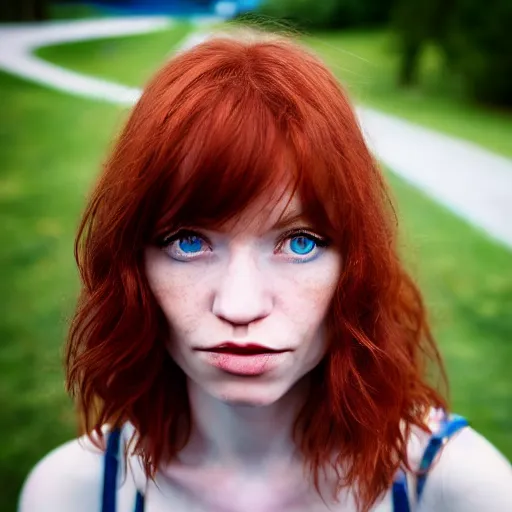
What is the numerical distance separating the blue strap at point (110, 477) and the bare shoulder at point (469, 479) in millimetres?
392

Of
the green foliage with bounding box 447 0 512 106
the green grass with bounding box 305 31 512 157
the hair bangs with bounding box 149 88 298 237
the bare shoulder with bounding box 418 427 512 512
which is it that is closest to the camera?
the hair bangs with bounding box 149 88 298 237

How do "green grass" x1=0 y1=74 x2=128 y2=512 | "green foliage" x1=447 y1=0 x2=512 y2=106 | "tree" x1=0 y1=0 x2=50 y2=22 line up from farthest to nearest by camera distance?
"green foliage" x1=447 y1=0 x2=512 y2=106 < "tree" x1=0 y1=0 x2=50 y2=22 < "green grass" x1=0 y1=74 x2=128 y2=512

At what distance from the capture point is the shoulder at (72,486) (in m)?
0.89

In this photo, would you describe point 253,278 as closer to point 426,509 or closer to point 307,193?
point 307,193

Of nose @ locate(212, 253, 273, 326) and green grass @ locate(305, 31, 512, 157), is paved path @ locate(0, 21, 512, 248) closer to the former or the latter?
green grass @ locate(305, 31, 512, 157)

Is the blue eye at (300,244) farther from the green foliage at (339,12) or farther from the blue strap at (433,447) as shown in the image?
the green foliage at (339,12)

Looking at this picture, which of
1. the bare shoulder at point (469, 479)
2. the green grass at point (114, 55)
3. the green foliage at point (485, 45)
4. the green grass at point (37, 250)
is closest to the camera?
the bare shoulder at point (469, 479)

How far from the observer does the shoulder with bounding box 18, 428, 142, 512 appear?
892 millimetres

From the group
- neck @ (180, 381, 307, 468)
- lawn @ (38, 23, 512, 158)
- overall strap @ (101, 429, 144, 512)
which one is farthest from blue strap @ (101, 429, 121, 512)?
lawn @ (38, 23, 512, 158)

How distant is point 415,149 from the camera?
12.4ft

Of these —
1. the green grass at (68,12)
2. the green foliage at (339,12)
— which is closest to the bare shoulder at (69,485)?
the green grass at (68,12)

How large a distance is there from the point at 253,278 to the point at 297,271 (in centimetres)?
5

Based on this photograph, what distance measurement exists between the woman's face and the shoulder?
0.27 metres


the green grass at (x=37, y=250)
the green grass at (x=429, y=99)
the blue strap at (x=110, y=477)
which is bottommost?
the green grass at (x=37, y=250)
